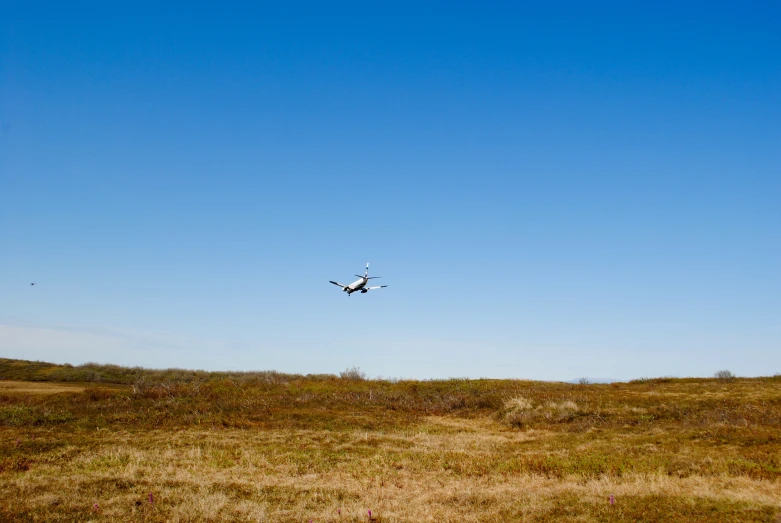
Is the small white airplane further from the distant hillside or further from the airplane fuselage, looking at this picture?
the distant hillside

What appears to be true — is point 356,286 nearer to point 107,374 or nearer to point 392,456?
point 392,456

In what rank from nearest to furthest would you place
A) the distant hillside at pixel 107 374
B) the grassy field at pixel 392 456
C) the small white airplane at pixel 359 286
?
the grassy field at pixel 392 456
the small white airplane at pixel 359 286
the distant hillside at pixel 107 374

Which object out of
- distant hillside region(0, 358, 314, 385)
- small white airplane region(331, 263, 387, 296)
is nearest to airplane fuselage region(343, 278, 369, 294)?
small white airplane region(331, 263, 387, 296)

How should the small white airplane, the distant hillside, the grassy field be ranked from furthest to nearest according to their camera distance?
the distant hillside, the small white airplane, the grassy field

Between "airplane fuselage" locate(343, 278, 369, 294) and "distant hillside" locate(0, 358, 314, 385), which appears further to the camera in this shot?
"distant hillside" locate(0, 358, 314, 385)

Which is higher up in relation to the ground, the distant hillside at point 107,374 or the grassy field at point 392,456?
the distant hillside at point 107,374

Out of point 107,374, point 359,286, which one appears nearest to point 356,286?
point 359,286

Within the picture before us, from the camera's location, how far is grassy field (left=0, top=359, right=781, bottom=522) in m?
13.6

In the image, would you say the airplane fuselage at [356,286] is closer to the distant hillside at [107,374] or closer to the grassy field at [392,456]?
the grassy field at [392,456]

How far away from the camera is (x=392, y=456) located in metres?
21.4

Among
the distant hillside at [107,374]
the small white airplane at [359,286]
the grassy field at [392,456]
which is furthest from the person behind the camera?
the distant hillside at [107,374]

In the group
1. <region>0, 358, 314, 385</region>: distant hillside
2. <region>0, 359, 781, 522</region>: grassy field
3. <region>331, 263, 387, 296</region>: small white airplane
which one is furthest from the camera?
<region>0, 358, 314, 385</region>: distant hillside

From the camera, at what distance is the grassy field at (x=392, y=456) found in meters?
13.6

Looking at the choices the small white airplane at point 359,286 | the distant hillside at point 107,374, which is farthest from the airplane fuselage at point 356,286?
the distant hillside at point 107,374
